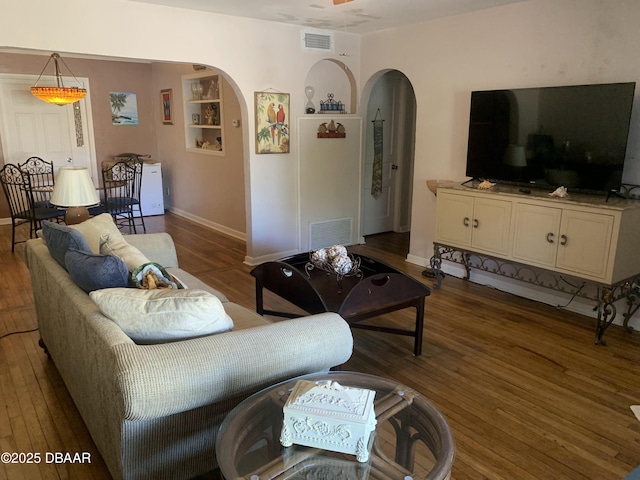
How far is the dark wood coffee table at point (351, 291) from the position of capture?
2848 mm

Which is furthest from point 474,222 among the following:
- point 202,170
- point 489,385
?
point 202,170

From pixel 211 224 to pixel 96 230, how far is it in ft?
13.0

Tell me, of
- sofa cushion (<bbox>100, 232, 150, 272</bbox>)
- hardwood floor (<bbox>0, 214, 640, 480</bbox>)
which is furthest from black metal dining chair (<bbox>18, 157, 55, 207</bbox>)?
sofa cushion (<bbox>100, 232, 150, 272</bbox>)

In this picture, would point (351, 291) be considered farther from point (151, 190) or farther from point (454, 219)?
point (151, 190)

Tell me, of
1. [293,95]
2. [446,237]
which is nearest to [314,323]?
[446,237]

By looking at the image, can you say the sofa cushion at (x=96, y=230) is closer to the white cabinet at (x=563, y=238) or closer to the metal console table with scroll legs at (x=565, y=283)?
the metal console table with scroll legs at (x=565, y=283)

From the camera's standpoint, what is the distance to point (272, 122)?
16.5 ft

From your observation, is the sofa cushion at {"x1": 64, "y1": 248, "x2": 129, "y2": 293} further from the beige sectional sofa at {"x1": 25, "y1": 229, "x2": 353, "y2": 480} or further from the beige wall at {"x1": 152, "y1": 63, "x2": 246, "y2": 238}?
the beige wall at {"x1": 152, "y1": 63, "x2": 246, "y2": 238}

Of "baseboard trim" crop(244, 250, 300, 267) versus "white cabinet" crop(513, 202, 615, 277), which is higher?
"white cabinet" crop(513, 202, 615, 277)

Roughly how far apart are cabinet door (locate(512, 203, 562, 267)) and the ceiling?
1.77 meters

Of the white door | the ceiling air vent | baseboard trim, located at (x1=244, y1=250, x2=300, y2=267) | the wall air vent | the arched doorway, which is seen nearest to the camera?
the ceiling air vent

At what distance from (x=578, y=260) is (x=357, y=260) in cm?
157

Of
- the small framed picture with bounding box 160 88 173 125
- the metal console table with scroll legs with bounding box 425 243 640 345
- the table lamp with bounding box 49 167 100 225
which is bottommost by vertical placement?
the metal console table with scroll legs with bounding box 425 243 640 345

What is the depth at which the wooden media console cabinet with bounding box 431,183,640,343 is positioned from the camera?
10.8 feet
